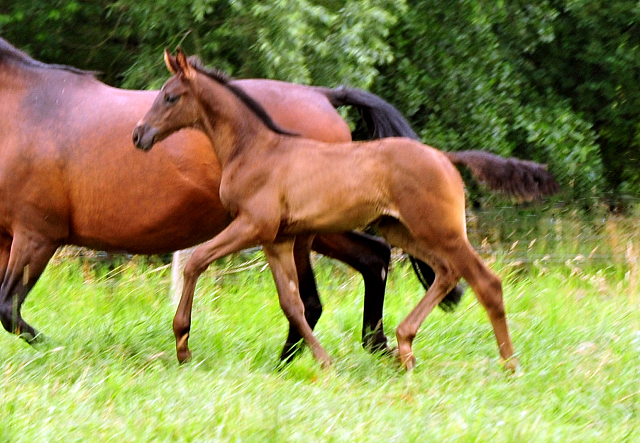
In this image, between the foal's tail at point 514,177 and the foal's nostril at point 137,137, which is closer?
the foal's nostril at point 137,137

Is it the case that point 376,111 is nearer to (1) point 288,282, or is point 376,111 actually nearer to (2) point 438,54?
(1) point 288,282

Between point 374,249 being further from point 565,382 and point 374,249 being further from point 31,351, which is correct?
point 31,351

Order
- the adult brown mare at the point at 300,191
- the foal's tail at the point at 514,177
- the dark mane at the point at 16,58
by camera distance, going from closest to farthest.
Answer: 1. the adult brown mare at the point at 300,191
2. the foal's tail at the point at 514,177
3. the dark mane at the point at 16,58

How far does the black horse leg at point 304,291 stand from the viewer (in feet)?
17.8

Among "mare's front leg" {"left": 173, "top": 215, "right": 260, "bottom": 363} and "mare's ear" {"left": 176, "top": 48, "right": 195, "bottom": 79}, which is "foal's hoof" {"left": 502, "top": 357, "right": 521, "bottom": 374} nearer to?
"mare's front leg" {"left": 173, "top": 215, "right": 260, "bottom": 363}

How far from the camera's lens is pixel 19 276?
17.0ft

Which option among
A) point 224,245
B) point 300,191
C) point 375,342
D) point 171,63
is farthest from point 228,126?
point 375,342

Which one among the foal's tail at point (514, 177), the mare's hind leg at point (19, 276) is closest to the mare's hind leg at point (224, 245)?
the mare's hind leg at point (19, 276)

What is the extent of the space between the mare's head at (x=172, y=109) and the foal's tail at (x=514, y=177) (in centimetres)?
156

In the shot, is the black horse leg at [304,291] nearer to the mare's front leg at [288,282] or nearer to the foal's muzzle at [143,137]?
the mare's front leg at [288,282]

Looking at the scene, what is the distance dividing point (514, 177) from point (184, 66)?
81.1 inches

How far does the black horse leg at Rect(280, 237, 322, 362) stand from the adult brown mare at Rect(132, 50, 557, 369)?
0.31 metres

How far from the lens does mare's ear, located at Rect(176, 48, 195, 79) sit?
4914mm

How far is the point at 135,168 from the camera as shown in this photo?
205 inches
